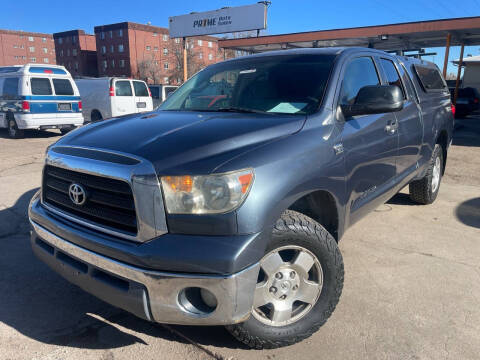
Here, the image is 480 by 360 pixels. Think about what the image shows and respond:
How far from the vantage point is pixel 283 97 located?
2986 mm

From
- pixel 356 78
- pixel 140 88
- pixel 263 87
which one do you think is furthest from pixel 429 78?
pixel 140 88

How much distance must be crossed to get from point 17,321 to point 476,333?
3.05m

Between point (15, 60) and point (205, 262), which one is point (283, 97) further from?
point (15, 60)

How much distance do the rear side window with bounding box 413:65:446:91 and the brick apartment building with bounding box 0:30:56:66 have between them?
261 ft

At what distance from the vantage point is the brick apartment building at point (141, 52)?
6059 cm

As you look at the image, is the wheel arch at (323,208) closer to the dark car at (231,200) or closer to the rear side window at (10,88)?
the dark car at (231,200)

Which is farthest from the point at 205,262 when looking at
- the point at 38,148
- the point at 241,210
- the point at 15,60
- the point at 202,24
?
the point at 15,60

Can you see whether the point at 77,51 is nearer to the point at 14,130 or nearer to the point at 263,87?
the point at 14,130

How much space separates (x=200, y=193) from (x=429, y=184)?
4.08m

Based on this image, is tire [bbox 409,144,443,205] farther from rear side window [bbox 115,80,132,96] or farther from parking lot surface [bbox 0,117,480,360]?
rear side window [bbox 115,80,132,96]

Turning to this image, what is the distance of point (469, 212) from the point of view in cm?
501

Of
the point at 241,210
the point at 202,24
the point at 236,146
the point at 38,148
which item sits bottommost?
the point at 38,148

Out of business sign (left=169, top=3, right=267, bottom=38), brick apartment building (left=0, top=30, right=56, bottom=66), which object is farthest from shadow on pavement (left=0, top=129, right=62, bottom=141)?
brick apartment building (left=0, top=30, right=56, bottom=66)

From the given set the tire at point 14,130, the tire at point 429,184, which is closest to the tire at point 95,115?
the tire at point 14,130
